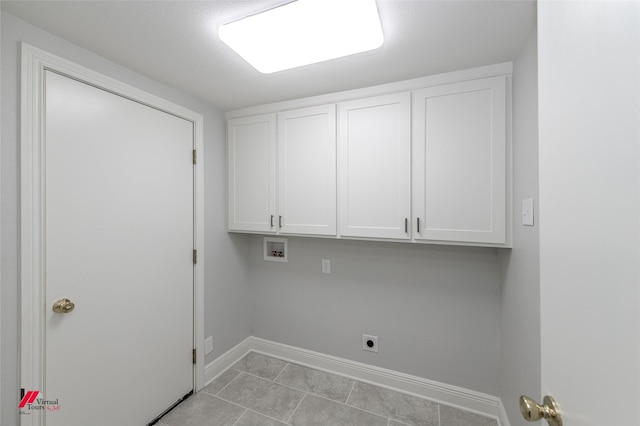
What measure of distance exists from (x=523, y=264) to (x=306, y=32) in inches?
62.1

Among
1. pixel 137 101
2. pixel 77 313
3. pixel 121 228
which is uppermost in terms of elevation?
pixel 137 101

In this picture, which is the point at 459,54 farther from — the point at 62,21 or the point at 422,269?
the point at 62,21

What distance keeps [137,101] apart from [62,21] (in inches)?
18.7

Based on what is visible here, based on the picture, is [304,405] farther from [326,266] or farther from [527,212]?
[527,212]

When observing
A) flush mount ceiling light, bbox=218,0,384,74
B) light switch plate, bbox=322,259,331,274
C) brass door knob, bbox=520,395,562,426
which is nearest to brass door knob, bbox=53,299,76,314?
flush mount ceiling light, bbox=218,0,384,74

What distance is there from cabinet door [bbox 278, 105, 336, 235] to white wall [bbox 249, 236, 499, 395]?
35 centimetres

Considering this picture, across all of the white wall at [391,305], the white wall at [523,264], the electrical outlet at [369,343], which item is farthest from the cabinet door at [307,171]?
the white wall at [523,264]

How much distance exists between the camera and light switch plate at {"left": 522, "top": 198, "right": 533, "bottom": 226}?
4.04 feet

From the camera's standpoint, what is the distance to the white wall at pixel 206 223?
1113 millimetres

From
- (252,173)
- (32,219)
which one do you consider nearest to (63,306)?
(32,219)

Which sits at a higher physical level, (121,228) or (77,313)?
(121,228)

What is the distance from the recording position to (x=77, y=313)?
4.40ft

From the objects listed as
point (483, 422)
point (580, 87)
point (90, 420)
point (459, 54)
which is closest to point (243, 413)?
point (90, 420)

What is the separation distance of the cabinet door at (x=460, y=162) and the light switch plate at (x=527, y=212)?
189 millimetres
